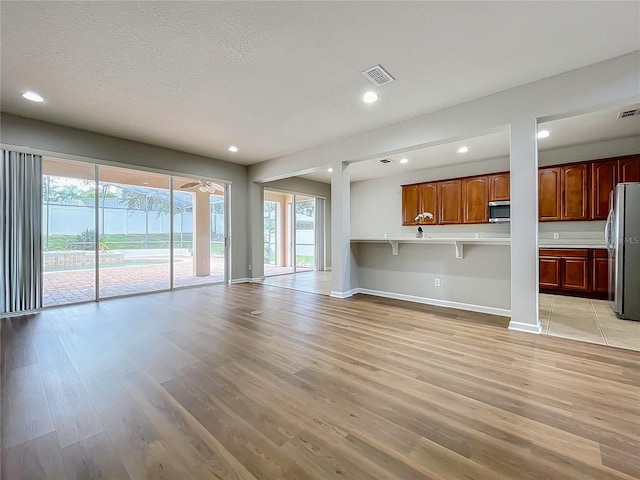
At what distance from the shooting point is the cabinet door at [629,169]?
187 inches

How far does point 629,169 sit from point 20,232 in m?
9.62

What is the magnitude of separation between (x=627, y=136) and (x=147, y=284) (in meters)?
9.18

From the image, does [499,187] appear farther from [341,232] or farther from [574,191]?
[341,232]

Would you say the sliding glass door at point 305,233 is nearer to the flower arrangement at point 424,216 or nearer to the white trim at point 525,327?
the flower arrangement at point 424,216

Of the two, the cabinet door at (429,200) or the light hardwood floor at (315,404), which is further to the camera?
the cabinet door at (429,200)

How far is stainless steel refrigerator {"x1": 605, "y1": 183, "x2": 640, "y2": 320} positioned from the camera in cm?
355

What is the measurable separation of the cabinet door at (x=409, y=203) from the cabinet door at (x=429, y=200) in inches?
5.3

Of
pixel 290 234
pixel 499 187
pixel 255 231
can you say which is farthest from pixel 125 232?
pixel 499 187

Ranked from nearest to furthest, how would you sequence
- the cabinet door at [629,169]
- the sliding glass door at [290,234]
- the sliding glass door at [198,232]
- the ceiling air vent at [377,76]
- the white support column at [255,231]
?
the ceiling air vent at [377,76]
the cabinet door at [629,169]
the sliding glass door at [198,232]
the white support column at [255,231]
the sliding glass door at [290,234]

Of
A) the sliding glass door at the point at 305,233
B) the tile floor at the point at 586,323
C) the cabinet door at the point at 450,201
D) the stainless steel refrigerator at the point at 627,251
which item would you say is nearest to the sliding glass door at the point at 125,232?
the sliding glass door at the point at 305,233

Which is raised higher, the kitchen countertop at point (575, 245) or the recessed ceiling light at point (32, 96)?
the recessed ceiling light at point (32, 96)

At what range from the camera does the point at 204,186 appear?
6.26m

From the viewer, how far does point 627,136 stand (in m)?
4.84

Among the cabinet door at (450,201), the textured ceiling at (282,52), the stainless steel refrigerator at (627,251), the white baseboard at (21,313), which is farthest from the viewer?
the cabinet door at (450,201)
